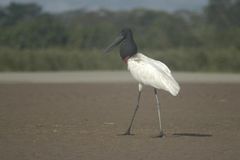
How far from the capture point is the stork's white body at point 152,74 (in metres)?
13.2

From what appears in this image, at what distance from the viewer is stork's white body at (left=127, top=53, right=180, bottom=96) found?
43.4ft

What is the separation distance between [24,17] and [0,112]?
78.0 metres

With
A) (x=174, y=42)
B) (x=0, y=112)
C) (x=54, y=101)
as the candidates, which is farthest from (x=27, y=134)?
(x=174, y=42)

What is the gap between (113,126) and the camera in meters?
15.6

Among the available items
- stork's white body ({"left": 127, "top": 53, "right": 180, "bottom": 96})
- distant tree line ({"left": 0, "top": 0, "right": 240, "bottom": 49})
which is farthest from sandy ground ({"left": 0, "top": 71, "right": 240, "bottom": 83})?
distant tree line ({"left": 0, "top": 0, "right": 240, "bottom": 49})

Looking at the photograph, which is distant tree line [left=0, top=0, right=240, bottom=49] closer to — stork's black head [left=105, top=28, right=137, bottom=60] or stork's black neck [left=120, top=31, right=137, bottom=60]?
stork's black head [left=105, top=28, right=137, bottom=60]

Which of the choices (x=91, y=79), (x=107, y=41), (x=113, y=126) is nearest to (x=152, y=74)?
(x=113, y=126)

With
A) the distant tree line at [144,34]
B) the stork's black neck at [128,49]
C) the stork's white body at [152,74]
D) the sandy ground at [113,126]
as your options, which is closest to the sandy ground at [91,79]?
the sandy ground at [113,126]

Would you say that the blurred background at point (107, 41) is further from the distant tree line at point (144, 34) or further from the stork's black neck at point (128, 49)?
the stork's black neck at point (128, 49)

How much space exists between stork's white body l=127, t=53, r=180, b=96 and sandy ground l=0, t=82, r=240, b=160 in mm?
850

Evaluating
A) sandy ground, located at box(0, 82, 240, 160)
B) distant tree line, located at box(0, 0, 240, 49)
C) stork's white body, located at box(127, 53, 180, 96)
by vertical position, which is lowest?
sandy ground, located at box(0, 82, 240, 160)

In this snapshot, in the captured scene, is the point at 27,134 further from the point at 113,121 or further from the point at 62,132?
the point at 113,121

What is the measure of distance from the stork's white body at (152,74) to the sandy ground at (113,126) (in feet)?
2.79

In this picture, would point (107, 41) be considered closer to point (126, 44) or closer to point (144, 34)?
point (144, 34)
